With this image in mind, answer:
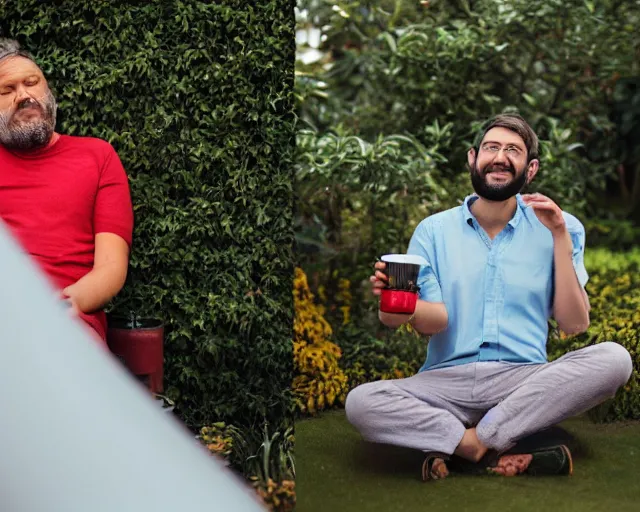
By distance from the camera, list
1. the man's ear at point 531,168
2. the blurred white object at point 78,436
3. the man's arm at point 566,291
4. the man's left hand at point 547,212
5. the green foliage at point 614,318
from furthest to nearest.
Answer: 1. the green foliage at point 614,318
2. the man's ear at point 531,168
3. the man's arm at point 566,291
4. the man's left hand at point 547,212
5. the blurred white object at point 78,436

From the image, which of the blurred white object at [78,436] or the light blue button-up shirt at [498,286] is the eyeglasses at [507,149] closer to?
the light blue button-up shirt at [498,286]

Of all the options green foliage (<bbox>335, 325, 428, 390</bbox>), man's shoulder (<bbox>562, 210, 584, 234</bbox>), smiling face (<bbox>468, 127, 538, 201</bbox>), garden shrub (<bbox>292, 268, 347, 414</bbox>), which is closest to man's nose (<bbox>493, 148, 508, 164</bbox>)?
smiling face (<bbox>468, 127, 538, 201</bbox>)

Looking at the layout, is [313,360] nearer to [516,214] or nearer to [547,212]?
[516,214]

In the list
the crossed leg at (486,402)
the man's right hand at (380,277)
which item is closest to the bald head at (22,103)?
the man's right hand at (380,277)

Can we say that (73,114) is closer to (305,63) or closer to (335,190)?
(335,190)

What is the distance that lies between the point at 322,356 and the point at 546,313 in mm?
1244

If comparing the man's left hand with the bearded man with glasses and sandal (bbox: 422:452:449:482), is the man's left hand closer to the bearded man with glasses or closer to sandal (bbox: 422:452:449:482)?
the bearded man with glasses

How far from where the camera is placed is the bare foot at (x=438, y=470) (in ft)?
10.9

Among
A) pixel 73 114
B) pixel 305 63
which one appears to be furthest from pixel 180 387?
pixel 305 63

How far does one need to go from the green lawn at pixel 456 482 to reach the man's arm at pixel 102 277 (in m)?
0.98

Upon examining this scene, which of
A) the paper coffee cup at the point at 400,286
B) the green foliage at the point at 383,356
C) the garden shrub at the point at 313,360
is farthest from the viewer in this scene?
the green foliage at the point at 383,356

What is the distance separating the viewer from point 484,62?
507 cm

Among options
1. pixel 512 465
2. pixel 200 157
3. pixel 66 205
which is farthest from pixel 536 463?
pixel 66 205

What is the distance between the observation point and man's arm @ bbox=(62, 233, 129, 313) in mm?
3295
